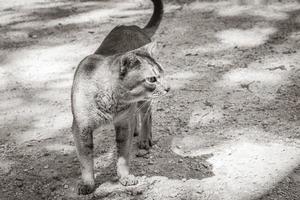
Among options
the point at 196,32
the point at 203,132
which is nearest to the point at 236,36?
the point at 196,32

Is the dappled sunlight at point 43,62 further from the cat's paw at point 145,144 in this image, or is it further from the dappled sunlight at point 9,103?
the cat's paw at point 145,144

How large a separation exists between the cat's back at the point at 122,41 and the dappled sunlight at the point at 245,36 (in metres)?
2.08

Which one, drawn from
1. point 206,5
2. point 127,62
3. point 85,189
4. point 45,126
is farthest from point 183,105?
point 206,5

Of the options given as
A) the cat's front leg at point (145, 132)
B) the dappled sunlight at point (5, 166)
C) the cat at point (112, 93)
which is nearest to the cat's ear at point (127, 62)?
the cat at point (112, 93)

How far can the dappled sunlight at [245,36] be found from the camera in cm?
512

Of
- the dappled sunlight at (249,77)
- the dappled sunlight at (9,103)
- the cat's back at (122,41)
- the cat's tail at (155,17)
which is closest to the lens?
the cat's back at (122,41)

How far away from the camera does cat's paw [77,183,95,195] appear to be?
298cm

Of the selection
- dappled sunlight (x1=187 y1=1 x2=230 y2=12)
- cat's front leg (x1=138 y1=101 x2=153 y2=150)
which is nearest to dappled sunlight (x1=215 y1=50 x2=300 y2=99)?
cat's front leg (x1=138 y1=101 x2=153 y2=150)

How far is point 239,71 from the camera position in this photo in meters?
4.54

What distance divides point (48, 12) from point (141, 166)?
3871mm

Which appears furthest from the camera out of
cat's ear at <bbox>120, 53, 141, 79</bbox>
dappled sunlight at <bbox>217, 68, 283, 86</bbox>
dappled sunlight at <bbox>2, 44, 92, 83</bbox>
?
dappled sunlight at <bbox>2, 44, 92, 83</bbox>

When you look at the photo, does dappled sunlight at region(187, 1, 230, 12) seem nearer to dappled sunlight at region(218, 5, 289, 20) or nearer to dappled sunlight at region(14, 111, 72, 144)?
dappled sunlight at region(218, 5, 289, 20)

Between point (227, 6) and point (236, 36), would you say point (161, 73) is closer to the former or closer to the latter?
point (236, 36)

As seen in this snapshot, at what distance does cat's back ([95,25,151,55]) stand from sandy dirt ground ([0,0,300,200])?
82 centimetres
